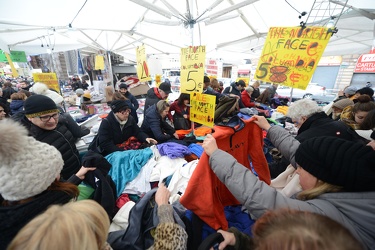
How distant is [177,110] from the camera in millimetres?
3105

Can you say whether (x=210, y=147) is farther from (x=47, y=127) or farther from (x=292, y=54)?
(x=292, y=54)

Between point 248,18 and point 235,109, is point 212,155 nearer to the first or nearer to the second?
point 235,109

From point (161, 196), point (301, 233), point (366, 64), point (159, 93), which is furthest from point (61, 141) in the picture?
point (366, 64)

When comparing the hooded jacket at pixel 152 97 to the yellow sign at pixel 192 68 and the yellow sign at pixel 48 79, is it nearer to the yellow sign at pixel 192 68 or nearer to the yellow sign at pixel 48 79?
the yellow sign at pixel 192 68

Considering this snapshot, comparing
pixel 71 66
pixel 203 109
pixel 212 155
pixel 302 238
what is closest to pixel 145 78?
pixel 203 109

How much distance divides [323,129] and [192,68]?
1.85 meters

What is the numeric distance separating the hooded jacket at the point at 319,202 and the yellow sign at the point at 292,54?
82.4 inches

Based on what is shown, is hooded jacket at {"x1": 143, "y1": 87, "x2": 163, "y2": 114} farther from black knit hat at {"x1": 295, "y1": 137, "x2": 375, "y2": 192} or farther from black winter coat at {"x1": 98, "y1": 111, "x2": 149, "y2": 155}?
black knit hat at {"x1": 295, "y1": 137, "x2": 375, "y2": 192}

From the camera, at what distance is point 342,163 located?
833 mm

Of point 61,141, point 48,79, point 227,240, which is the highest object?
point 48,79

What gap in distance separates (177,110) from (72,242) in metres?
2.63

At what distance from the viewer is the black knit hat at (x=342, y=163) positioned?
80 cm

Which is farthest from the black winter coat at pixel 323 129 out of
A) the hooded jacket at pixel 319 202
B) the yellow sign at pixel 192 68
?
the yellow sign at pixel 192 68

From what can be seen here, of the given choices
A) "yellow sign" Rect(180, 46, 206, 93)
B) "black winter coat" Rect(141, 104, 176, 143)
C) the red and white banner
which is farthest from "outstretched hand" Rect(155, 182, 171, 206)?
the red and white banner
